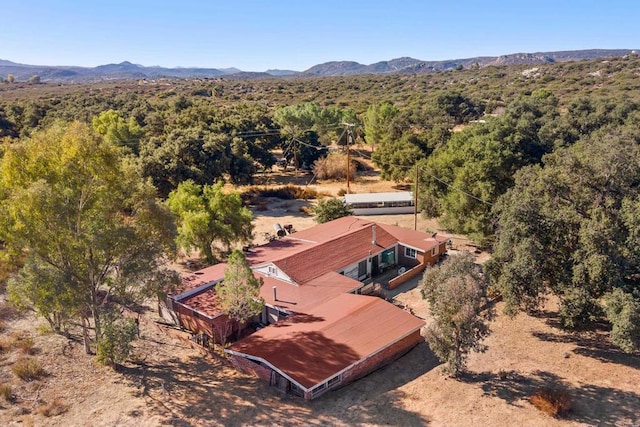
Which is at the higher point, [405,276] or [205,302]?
[205,302]

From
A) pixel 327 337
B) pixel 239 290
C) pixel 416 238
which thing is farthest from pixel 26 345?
pixel 416 238

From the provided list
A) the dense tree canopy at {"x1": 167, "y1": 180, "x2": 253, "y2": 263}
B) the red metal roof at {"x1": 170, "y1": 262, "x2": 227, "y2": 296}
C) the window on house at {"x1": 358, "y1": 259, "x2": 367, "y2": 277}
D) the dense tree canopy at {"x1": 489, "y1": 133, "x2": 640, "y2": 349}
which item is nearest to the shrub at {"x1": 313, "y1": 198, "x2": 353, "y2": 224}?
the dense tree canopy at {"x1": 167, "y1": 180, "x2": 253, "y2": 263}

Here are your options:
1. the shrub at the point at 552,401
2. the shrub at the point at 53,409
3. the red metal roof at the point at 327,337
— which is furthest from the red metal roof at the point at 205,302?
the shrub at the point at 552,401

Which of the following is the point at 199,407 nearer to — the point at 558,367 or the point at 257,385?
the point at 257,385

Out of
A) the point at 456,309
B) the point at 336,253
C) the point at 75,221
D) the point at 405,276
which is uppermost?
the point at 75,221

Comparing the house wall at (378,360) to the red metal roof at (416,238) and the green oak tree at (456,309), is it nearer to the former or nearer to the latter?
the green oak tree at (456,309)

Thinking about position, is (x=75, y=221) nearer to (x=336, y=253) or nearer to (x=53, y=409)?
(x=53, y=409)
